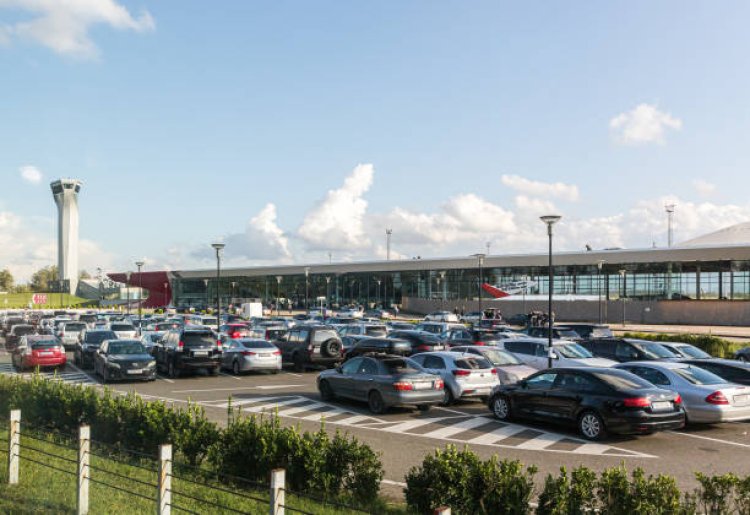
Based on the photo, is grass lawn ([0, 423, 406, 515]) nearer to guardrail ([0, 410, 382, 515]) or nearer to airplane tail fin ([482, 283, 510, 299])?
guardrail ([0, 410, 382, 515])

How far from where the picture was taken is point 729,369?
1789cm

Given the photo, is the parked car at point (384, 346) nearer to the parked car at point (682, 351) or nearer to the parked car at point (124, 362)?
the parked car at point (124, 362)

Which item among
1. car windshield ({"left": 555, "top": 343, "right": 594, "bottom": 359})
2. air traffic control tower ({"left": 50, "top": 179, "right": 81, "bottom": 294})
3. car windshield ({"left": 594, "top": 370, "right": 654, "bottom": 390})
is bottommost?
car windshield ({"left": 555, "top": 343, "right": 594, "bottom": 359})

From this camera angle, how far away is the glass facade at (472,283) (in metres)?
77.0

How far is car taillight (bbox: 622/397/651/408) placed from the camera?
13539mm

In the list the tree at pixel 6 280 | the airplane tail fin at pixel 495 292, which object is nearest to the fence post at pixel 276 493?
the airplane tail fin at pixel 495 292

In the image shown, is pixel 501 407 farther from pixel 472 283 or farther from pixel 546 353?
pixel 472 283

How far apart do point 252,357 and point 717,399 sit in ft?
54.7

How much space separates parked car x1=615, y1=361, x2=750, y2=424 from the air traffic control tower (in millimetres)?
148039

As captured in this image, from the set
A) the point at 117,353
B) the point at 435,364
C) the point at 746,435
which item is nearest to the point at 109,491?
the point at 435,364

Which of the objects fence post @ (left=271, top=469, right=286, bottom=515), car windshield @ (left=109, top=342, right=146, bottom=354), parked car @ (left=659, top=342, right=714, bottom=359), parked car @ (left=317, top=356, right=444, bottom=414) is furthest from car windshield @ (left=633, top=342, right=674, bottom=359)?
fence post @ (left=271, top=469, right=286, bottom=515)

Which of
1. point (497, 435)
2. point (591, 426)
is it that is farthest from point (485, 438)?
point (591, 426)

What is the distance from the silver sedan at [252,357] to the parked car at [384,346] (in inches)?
132

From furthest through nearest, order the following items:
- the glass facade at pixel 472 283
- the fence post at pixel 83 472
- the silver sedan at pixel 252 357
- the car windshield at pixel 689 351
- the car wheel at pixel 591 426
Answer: the glass facade at pixel 472 283 < the silver sedan at pixel 252 357 < the car windshield at pixel 689 351 < the car wheel at pixel 591 426 < the fence post at pixel 83 472
